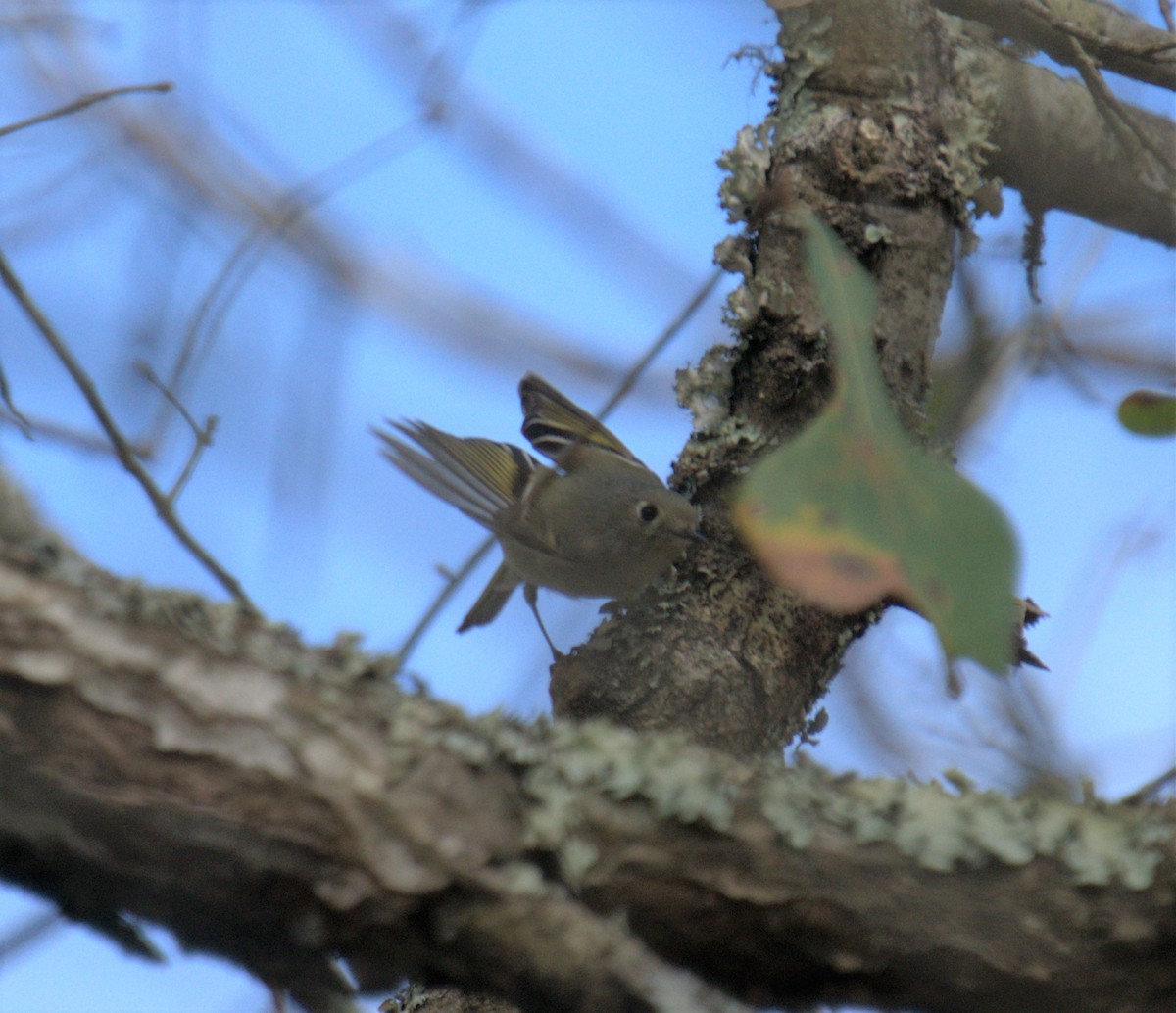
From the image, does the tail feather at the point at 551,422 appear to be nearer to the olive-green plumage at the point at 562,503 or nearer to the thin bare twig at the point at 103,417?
the olive-green plumage at the point at 562,503

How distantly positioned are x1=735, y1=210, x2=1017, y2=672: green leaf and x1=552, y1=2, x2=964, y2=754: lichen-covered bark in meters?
0.92

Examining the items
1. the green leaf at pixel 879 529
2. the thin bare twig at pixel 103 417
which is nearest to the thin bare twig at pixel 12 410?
the thin bare twig at pixel 103 417

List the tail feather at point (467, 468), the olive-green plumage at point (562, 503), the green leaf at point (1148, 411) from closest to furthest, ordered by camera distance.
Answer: the green leaf at point (1148, 411) < the tail feather at point (467, 468) < the olive-green plumage at point (562, 503)

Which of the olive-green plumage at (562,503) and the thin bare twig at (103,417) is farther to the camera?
the olive-green plumage at (562,503)

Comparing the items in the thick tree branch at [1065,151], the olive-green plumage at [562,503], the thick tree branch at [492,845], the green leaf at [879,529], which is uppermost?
the thick tree branch at [1065,151]

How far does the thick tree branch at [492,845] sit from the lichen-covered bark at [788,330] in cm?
56

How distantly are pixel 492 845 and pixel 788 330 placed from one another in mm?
1148

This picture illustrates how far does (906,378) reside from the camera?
6.42 ft

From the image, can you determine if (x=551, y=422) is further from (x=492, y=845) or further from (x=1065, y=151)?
(x=492, y=845)

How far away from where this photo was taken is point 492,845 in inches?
42.1

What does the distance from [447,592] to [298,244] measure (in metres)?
0.80

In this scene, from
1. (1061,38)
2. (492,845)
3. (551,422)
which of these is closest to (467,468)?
(551,422)

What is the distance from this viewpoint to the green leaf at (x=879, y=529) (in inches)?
31.4

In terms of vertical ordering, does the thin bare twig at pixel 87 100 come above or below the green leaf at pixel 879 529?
above
